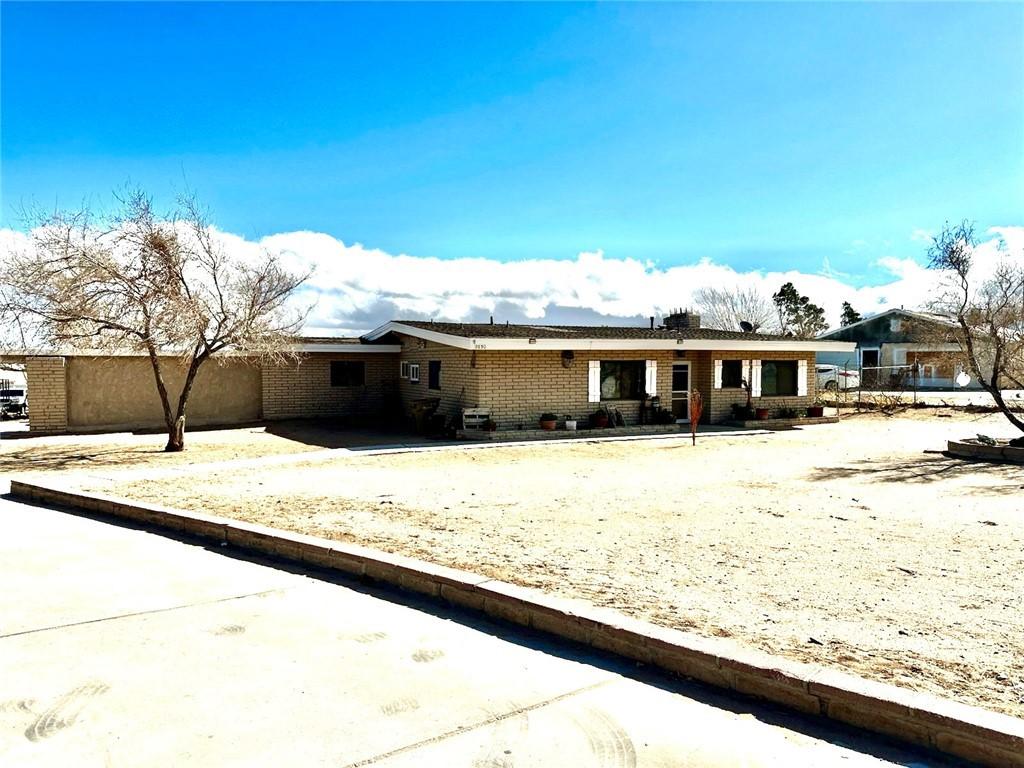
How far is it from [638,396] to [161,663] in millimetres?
16199

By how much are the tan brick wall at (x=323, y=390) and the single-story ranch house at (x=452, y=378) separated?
0.03 m

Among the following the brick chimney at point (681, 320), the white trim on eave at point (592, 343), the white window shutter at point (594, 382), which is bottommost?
the white window shutter at point (594, 382)

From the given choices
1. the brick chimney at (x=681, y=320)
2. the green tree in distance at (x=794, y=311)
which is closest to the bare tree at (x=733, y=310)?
the green tree in distance at (x=794, y=311)

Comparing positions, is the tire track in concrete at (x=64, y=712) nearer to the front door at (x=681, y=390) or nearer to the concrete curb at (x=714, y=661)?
the concrete curb at (x=714, y=661)

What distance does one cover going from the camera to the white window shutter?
18.3 metres

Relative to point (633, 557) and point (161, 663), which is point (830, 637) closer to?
point (633, 557)

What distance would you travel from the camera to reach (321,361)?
A: 68.2 ft

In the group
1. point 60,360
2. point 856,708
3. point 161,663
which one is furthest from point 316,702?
point 60,360

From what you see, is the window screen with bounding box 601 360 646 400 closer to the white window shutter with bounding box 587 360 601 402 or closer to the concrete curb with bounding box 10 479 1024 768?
the white window shutter with bounding box 587 360 601 402

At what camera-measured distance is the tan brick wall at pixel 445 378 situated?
56.0ft

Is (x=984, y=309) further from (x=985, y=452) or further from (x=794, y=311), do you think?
(x=794, y=311)

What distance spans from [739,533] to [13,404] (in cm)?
2397

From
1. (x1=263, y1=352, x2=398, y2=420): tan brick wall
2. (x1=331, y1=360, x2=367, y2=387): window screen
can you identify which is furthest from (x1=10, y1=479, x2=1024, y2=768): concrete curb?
(x1=331, y1=360, x2=367, y2=387): window screen

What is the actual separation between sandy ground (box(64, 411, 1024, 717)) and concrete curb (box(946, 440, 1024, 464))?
60 centimetres
